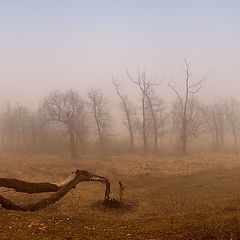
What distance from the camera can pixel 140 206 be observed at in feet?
46.4

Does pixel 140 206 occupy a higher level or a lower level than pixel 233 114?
lower

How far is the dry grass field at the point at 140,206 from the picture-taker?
18.5ft

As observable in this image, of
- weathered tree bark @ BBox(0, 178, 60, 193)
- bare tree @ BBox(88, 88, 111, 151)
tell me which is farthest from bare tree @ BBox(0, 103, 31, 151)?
weathered tree bark @ BBox(0, 178, 60, 193)

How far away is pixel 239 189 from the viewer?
1638 cm

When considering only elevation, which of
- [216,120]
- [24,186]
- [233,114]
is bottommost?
[24,186]

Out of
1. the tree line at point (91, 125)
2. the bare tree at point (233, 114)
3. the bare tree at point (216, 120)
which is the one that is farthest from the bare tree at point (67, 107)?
the bare tree at point (233, 114)

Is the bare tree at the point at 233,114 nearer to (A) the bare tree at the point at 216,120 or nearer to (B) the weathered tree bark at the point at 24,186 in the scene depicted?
(A) the bare tree at the point at 216,120

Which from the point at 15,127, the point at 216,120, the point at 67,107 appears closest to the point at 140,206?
the point at 67,107

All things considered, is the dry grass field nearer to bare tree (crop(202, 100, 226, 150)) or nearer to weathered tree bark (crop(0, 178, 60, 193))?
weathered tree bark (crop(0, 178, 60, 193))

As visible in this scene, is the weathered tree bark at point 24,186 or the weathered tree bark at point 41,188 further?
the weathered tree bark at point 24,186

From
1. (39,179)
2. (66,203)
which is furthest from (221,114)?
(66,203)

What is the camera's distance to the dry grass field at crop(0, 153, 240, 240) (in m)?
5.64

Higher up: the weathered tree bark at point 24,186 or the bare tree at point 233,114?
the bare tree at point 233,114

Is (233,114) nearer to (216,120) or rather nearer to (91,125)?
(216,120)
